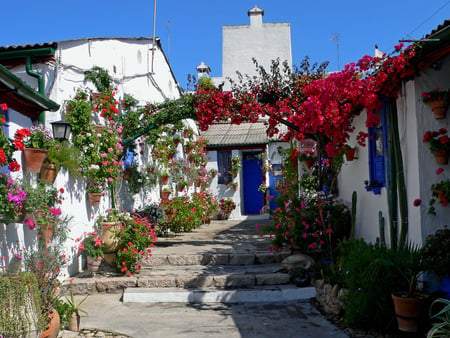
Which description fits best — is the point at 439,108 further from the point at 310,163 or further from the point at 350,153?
the point at 310,163

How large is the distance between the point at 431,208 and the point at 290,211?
3167mm

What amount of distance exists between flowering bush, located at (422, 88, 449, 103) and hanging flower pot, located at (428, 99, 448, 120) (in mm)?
34

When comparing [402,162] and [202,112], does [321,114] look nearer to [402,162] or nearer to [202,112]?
[402,162]

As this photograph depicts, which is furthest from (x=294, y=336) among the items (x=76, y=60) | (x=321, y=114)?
(x=76, y=60)

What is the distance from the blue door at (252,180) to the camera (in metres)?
16.2

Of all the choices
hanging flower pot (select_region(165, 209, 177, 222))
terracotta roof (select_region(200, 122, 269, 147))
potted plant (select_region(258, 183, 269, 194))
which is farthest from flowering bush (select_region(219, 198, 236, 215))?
hanging flower pot (select_region(165, 209, 177, 222))

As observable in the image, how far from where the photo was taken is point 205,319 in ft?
18.7

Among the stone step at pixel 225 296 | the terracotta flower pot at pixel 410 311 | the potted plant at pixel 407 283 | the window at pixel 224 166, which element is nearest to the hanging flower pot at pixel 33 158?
the stone step at pixel 225 296

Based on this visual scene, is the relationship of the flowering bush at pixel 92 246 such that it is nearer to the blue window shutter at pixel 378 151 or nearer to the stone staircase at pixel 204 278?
the stone staircase at pixel 204 278

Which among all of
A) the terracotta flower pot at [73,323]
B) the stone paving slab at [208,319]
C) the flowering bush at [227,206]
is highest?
the flowering bush at [227,206]

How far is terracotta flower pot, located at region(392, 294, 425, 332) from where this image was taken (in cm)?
423

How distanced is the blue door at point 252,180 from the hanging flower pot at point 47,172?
10.5 metres

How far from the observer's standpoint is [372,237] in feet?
23.0

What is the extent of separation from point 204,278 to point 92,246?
199 centimetres
